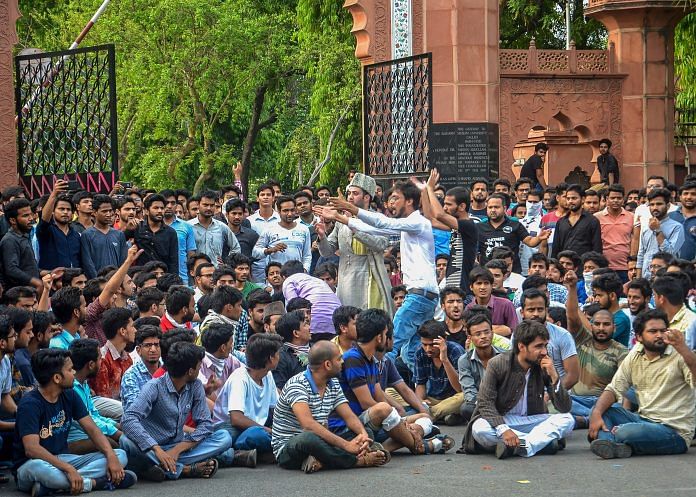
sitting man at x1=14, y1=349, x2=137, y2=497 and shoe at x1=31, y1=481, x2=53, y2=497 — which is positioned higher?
sitting man at x1=14, y1=349, x2=137, y2=497

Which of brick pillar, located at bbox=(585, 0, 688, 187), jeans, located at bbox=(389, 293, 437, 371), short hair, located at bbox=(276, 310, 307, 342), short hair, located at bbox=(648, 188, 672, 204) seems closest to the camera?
short hair, located at bbox=(276, 310, 307, 342)

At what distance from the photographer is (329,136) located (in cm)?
2984

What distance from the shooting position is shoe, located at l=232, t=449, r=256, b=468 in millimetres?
9922

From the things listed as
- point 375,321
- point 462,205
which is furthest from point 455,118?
point 375,321

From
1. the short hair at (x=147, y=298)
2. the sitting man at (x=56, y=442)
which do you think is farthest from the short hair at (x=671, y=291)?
the sitting man at (x=56, y=442)

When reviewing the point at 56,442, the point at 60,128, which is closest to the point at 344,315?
the point at 56,442

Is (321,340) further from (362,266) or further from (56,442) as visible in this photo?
(56,442)

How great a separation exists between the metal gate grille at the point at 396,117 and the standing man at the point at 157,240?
7.31m

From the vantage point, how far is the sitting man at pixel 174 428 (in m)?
9.34

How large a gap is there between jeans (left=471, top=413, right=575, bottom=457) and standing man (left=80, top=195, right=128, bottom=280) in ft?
15.9

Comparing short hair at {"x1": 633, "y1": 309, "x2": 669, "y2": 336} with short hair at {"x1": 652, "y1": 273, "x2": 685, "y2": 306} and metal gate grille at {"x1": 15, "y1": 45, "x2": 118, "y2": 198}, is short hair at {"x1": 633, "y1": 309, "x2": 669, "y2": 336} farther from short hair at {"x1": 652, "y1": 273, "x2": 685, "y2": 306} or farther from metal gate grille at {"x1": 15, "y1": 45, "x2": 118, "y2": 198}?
metal gate grille at {"x1": 15, "y1": 45, "x2": 118, "y2": 198}

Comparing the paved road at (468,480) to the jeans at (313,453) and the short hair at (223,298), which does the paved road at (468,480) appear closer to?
the jeans at (313,453)

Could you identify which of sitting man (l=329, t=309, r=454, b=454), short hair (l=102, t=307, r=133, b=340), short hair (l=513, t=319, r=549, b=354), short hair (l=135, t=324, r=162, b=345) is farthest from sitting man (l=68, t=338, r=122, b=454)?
short hair (l=513, t=319, r=549, b=354)

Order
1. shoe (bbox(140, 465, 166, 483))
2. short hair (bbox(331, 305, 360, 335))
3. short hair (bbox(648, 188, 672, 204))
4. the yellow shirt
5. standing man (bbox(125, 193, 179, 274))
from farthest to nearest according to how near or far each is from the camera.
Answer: short hair (bbox(648, 188, 672, 204)) → standing man (bbox(125, 193, 179, 274)) → short hair (bbox(331, 305, 360, 335)) → the yellow shirt → shoe (bbox(140, 465, 166, 483))
